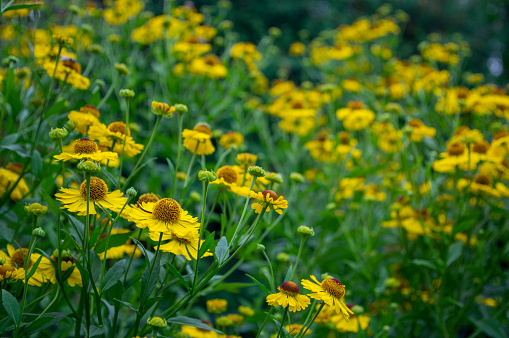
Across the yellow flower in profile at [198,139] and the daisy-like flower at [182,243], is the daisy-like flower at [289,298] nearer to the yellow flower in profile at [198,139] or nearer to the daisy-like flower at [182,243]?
the daisy-like flower at [182,243]

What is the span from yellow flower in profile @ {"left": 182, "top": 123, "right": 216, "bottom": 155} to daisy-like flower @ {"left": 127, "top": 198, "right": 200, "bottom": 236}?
0.28 metres

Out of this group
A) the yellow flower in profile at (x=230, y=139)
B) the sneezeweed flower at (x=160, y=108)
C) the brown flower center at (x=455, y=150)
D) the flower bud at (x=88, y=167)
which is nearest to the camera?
the flower bud at (x=88, y=167)

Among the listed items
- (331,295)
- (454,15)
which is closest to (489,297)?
(331,295)

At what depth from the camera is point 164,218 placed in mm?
722

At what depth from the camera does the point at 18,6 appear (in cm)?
89

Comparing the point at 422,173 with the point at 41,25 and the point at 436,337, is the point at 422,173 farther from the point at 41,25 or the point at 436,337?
the point at 41,25

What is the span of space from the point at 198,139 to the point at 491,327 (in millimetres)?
1092

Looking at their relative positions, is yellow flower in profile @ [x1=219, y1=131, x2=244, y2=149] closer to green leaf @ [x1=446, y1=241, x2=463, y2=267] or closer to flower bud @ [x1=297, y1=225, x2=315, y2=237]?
flower bud @ [x1=297, y1=225, x2=315, y2=237]

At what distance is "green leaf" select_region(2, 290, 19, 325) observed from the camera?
2.16 feet

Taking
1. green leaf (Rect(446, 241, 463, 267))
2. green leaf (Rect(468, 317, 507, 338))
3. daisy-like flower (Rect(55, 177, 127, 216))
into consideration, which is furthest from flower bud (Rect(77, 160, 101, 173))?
green leaf (Rect(468, 317, 507, 338))

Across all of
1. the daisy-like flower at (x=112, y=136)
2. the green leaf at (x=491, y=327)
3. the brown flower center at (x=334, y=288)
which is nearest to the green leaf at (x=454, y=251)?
the green leaf at (x=491, y=327)

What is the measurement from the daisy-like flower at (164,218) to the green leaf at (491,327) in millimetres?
1064

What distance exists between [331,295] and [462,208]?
82cm

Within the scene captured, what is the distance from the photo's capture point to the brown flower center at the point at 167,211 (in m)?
0.72
